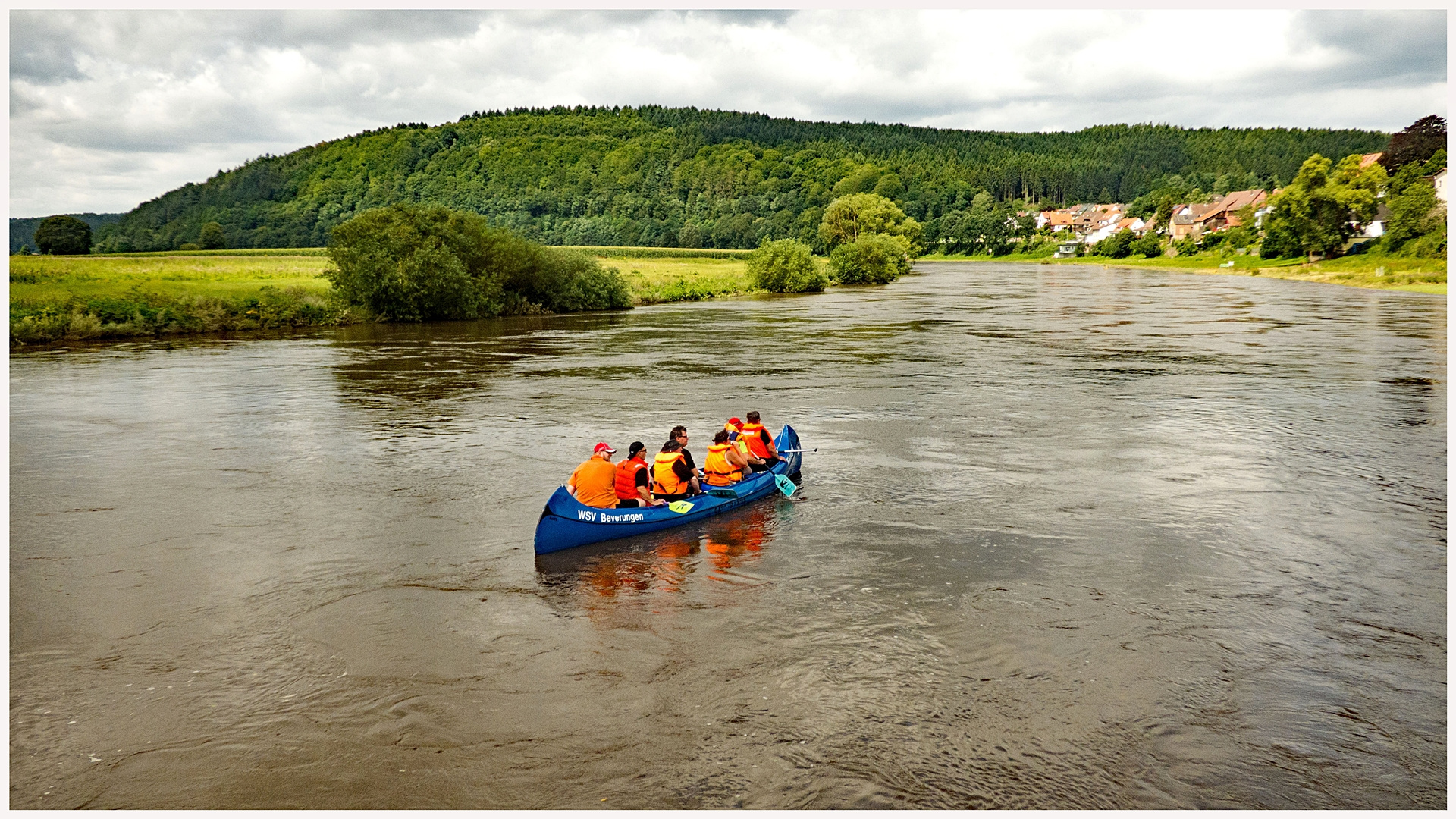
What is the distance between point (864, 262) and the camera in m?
91.0

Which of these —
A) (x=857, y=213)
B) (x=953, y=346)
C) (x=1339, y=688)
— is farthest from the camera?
(x=857, y=213)

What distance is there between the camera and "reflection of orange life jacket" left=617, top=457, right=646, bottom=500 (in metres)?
13.9

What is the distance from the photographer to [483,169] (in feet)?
612

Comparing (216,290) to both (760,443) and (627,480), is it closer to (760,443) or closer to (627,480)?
(760,443)

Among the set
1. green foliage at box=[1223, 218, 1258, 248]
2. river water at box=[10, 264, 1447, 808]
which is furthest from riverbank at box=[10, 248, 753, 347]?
green foliage at box=[1223, 218, 1258, 248]

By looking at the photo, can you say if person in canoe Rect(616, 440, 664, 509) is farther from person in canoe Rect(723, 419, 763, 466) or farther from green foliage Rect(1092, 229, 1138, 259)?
green foliage Rect(1092, 229, 1138, 259)

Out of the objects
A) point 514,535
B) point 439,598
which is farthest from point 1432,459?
point 439,598

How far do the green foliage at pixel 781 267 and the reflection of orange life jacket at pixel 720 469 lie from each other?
62.6 m

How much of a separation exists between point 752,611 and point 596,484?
10.9 ft

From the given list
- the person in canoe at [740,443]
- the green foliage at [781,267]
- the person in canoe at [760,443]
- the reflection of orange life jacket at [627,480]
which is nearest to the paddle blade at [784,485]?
the person in canoe at [760,443]

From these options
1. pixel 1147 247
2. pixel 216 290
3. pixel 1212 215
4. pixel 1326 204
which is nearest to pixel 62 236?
pixel 216 290

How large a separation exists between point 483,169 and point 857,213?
98.0 metres

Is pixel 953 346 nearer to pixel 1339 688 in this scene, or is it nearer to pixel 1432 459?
pixel 1432 459

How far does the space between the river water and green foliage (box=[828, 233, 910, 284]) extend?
65.6 meters
